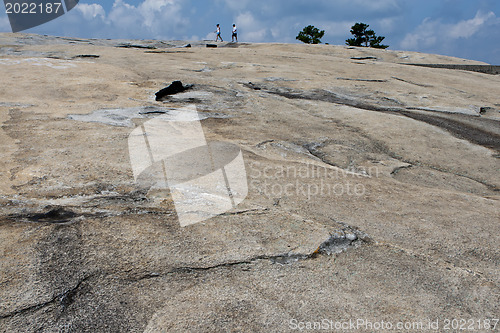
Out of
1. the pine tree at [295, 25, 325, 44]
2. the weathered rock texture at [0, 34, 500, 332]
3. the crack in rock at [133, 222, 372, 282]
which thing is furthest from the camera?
the pine tree at [295, 25, 325, 44]

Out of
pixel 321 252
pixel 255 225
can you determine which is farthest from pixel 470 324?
pixel 255 225

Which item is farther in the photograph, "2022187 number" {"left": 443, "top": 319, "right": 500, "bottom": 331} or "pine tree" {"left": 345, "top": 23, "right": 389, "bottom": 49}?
"pine tree" {"left": 345, "top": 23, "right": 389, "bottom": 49}

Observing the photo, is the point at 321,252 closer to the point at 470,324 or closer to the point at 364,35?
the point at 470,324

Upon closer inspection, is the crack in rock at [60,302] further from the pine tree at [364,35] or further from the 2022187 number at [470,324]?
the pine tree at [364,35]

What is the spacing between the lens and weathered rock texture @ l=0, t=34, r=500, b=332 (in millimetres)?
1647

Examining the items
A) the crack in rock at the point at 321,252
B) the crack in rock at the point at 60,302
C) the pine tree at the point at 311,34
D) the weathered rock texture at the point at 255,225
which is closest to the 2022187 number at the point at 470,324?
the weathered rock texture at the point at 255,225

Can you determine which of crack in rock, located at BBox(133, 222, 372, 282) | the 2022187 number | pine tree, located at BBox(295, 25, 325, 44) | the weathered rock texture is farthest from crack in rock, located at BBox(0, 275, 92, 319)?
pine tree, located at BBox(295, 25, 325, 44)

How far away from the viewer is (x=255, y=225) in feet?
7.50

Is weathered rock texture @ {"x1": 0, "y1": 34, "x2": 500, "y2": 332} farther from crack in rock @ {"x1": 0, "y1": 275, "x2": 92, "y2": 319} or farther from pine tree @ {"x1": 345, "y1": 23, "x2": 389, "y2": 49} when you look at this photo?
pine tree @ {"x1": 345, "y1": 23, "x2": 389, "y2": 49}

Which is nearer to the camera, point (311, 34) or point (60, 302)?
point (60, 302)

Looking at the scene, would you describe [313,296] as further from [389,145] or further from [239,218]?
[389,145]

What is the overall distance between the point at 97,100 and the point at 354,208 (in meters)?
3.78

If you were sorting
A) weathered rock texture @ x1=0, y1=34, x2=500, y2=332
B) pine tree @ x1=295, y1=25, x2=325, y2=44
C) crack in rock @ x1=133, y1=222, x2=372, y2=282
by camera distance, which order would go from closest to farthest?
weathered rock texture @ x1=0, y1=34, x2=500, y2=332 < crack in rock @ x1=133, y1=222, x2=372, y2=282 < pine tree @ x1=295, y1=25, x2=325, y2=44

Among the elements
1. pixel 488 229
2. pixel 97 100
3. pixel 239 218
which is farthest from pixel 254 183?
pixel 97 100
